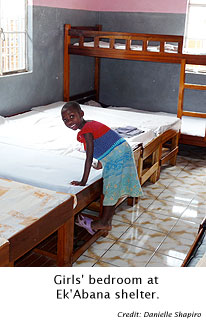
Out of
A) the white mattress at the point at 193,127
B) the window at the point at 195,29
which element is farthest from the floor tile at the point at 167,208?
the window at the point at 195,29

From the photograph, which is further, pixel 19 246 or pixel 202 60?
pixel 202 60

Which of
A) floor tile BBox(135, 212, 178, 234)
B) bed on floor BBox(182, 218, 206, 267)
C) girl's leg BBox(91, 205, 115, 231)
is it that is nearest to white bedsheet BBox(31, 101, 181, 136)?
floor tile BBox(135, 212, 178, 234)

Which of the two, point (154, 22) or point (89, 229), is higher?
point (154, 22)

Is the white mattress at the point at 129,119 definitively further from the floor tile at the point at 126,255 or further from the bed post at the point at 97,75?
the floor tile at the point at 126,255

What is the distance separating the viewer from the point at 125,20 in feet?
20.2

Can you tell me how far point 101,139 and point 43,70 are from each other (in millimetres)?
2681

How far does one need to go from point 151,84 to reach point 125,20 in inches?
42.1

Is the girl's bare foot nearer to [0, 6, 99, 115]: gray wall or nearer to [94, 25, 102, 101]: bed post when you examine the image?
[0, 6, 99, 115]: gray wall

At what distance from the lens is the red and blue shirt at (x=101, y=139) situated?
290cm

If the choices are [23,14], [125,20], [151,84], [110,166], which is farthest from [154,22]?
[110,166]

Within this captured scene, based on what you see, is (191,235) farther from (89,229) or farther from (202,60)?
(202,60)

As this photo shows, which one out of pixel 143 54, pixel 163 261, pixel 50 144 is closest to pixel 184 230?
pixel 163 261

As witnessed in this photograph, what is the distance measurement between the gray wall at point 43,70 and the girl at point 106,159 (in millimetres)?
2097
